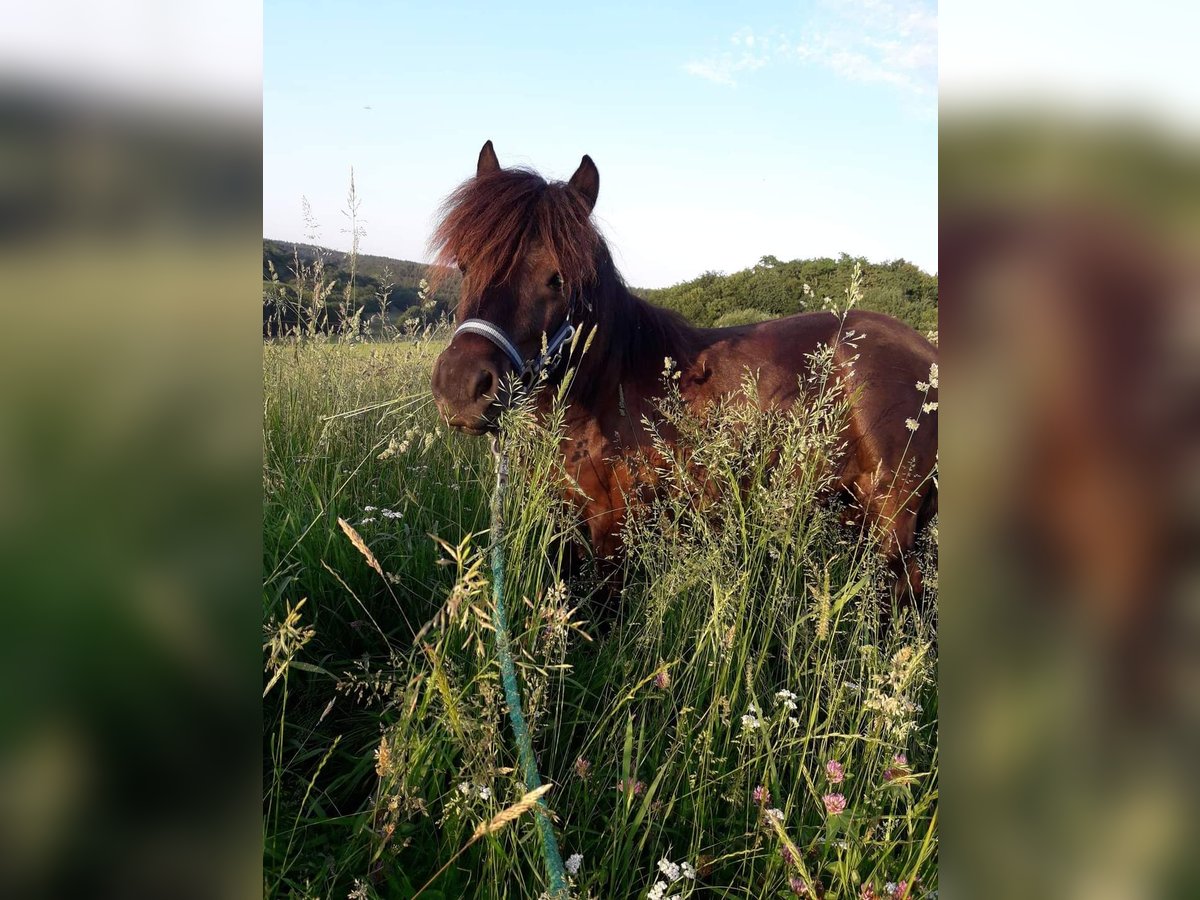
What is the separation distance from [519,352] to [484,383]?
303 millimetres

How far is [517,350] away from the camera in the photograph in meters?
2.57

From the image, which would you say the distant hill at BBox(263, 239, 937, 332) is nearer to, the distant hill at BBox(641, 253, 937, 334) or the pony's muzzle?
the distant hill at BBox(641, 253, 937, 334)

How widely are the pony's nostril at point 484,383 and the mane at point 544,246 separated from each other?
0.38 m

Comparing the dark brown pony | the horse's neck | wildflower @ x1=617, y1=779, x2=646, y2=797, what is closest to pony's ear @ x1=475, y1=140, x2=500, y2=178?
the dark brown pony

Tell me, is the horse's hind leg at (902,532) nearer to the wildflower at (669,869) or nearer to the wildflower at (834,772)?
the wildflower at (834,772)

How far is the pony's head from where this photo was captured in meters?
2.54

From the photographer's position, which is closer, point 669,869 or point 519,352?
point 669,869

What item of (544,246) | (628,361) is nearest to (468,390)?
(544,246)

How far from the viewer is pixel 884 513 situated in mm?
3016

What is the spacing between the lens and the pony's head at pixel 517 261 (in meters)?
2.54

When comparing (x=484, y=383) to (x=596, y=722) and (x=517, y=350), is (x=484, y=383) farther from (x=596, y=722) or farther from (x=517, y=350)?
(x=596, y=722)

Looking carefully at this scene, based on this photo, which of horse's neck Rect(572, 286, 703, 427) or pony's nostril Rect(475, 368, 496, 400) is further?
horse's neck Rect(572, 286, 703, 427)

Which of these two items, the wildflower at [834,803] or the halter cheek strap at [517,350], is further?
the halter cheek strap at [517,350]

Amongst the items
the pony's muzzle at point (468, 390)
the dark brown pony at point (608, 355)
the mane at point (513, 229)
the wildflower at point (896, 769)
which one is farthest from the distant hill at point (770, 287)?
the wildflower at point (896, 769)
